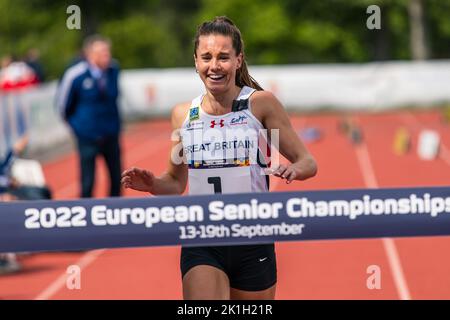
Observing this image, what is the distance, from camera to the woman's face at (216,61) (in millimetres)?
4031

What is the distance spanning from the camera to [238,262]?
414cm

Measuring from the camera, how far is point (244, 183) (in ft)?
13.6

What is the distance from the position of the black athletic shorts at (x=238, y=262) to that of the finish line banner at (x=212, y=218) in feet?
0.41

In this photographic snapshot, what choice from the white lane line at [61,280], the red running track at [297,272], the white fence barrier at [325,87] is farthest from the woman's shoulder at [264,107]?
the white fence barrier at [325,87]

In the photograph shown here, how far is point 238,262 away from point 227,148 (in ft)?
1.57

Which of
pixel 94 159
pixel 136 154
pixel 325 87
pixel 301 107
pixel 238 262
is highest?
pixel 325 87

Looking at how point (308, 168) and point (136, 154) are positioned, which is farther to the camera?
point (136, 154)

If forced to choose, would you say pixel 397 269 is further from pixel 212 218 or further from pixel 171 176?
pixel 212 218

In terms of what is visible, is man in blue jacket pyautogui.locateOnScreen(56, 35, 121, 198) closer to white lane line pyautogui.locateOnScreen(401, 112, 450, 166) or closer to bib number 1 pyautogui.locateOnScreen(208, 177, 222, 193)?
bib number 1 pyautogui.locateOnScreen(208, 177, 222, 193)

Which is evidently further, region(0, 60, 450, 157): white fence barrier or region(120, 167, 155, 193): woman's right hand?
region(0, 60, 450, 157): white fence barrier

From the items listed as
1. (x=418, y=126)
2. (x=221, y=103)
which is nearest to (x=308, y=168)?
(x=221, y=103)

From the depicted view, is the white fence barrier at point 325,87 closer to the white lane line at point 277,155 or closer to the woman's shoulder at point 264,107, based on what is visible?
the white lane line at point 277,155

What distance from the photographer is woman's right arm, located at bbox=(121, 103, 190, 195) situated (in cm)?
419

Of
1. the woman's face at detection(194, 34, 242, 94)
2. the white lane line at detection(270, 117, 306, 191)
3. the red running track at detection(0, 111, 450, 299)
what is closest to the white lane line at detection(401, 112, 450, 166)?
the white lane line at detection(270, 117, 306, 191)
